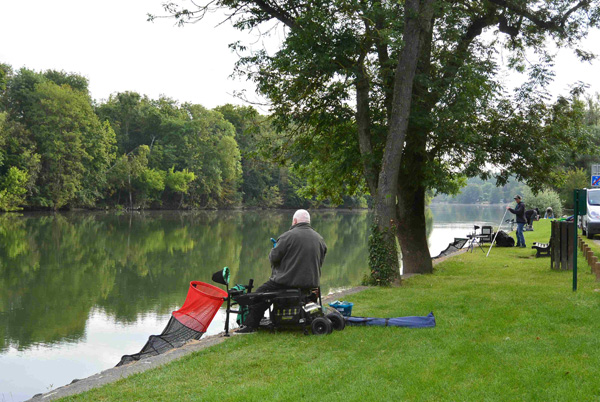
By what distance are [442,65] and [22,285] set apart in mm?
13281

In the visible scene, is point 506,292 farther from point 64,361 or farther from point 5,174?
point 5,174

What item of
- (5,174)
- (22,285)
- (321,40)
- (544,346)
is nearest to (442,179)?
(321,40)

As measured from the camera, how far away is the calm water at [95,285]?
979cm

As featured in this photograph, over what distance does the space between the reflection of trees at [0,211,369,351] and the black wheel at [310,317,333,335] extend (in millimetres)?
6247

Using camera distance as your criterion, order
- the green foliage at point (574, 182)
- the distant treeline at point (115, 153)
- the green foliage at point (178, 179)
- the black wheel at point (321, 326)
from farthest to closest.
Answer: the green foliage at point (178, 179) < the distant treeline at point (115, 153) < the green foliage at point (574, 182) < the black wheel at point (321, 326)

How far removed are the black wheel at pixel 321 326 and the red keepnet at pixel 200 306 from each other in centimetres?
159

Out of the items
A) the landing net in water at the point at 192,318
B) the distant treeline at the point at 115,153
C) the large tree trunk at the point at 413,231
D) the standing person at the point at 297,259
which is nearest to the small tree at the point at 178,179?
the distant treeline at the point at 115,153

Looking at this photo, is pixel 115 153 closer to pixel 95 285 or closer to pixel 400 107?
pixel 95 285

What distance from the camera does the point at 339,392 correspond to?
16.1ft

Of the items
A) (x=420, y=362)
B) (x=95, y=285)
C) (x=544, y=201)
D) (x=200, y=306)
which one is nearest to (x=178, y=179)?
(x=544, y=201)

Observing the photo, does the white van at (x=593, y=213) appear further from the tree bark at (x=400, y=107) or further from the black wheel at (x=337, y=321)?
the black wheel at (x=337, y=321)

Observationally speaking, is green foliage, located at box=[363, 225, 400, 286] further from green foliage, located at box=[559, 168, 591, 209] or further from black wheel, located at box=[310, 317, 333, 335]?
green foliage, located at box=[559, 168, 591, 209]

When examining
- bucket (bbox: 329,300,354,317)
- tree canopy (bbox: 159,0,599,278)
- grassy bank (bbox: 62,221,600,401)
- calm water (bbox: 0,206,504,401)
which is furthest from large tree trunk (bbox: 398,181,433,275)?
bucket (bbox: 329,300,354,317)

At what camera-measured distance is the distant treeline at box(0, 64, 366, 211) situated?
181ft
